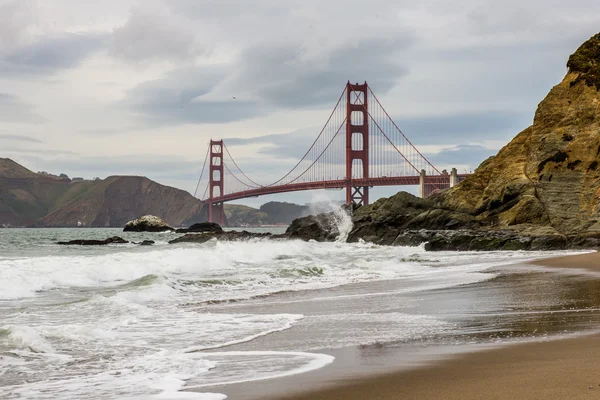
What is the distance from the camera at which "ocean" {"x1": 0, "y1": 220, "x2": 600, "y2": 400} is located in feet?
13.5

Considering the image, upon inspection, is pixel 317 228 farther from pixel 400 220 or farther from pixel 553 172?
pixel 553 172

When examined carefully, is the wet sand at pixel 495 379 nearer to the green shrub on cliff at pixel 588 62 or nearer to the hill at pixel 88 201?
the green shrub on cliff at pixel 588 62

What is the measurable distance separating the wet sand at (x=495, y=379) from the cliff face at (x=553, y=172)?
67.5 feet

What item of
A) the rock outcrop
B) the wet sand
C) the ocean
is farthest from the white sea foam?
the rock outcrop

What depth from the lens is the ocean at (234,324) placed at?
162 inches

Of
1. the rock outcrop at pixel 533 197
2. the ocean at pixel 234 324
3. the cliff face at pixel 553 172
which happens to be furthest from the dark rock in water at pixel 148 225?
the ocean at pixel 234 324

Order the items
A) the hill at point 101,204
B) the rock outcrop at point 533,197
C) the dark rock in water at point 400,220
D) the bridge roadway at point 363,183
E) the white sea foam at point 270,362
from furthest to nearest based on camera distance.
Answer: the hill at point 101,204
the bridge roadway at point 363,183
the dark rock in water at point 400,220
the rock outcrop at point 533,197
the white sea foam at point 270,362

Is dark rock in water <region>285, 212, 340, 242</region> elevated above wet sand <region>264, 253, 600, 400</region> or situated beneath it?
elevated above

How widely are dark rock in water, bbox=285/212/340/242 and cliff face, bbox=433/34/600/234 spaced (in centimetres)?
612

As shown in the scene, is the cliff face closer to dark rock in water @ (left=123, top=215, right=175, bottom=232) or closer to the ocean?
the ocean

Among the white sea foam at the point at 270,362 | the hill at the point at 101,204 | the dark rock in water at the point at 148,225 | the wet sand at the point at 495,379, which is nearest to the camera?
the wet sand at the point at 495,379

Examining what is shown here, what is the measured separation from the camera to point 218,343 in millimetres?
5355

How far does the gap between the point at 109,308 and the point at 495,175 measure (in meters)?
25.5

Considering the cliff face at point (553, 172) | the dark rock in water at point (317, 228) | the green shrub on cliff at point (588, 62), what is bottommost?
the dark rock in water at point (317, 228)
